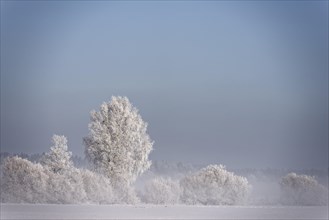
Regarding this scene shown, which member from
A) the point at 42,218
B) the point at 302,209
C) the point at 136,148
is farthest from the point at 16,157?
the point at 302,209

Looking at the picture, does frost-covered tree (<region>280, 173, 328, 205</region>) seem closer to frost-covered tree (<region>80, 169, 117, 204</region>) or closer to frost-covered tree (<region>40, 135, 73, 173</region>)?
frost-covered tree (<region>80, 169, 117, 204</region>)

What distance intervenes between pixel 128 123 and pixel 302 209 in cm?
874

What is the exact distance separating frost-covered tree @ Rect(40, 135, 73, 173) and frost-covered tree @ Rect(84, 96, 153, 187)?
1844mm

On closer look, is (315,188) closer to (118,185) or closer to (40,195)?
(118,185)

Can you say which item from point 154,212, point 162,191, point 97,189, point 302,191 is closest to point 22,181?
point 97,189

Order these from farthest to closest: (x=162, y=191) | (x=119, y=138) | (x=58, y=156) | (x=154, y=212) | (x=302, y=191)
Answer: (x=119, y=138)
(x=58, y=156)
(x=302, y=191)
(x=162, y=191)
(x=154, y=212)

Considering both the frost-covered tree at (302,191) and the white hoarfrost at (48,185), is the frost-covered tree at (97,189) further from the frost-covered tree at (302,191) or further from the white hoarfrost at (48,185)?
the frost-covered tree at (302,191)

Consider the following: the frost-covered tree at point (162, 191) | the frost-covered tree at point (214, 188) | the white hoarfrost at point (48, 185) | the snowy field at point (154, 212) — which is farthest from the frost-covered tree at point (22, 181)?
the frost-covered tree at point (214, 188)

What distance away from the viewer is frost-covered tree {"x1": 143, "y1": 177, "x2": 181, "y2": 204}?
28.1 metres

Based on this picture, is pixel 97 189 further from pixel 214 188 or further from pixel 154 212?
pixel 214 188

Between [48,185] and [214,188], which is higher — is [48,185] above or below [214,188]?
above

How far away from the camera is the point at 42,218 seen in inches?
795

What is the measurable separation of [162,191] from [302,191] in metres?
5.13

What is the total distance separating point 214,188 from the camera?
2856 centimetres
